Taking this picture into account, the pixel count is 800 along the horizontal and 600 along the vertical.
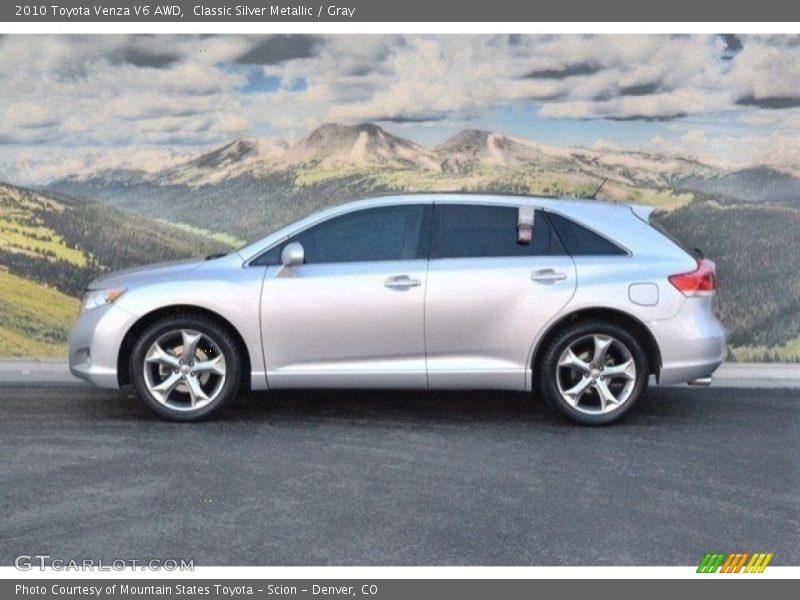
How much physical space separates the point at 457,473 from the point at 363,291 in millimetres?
1551

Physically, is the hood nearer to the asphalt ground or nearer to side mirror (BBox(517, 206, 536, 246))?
the asphalt ground

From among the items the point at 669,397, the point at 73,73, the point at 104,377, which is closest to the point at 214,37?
the point at 73,73

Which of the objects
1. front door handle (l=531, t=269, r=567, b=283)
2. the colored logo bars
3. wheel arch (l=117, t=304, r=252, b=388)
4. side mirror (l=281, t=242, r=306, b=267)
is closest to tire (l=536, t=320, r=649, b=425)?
front door handle (l=531, t=269, r=567, b=283)

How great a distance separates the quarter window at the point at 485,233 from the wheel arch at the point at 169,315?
4.70ft

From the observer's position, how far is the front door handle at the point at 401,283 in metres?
7.35

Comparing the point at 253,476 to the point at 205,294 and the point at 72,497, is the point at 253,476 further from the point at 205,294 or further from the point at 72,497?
the point at 205,294

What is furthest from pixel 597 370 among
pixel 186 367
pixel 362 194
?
pixel 362 194

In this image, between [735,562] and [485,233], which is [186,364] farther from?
[735,562]

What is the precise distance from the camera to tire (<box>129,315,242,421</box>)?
7.39 meters

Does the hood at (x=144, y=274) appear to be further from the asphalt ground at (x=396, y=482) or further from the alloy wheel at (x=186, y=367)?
the asphalt ground at (x=396, y=482)

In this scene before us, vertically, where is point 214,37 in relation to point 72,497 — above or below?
above

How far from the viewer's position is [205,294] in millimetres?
7375

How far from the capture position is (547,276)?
24.3ft

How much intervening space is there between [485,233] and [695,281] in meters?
1.41
